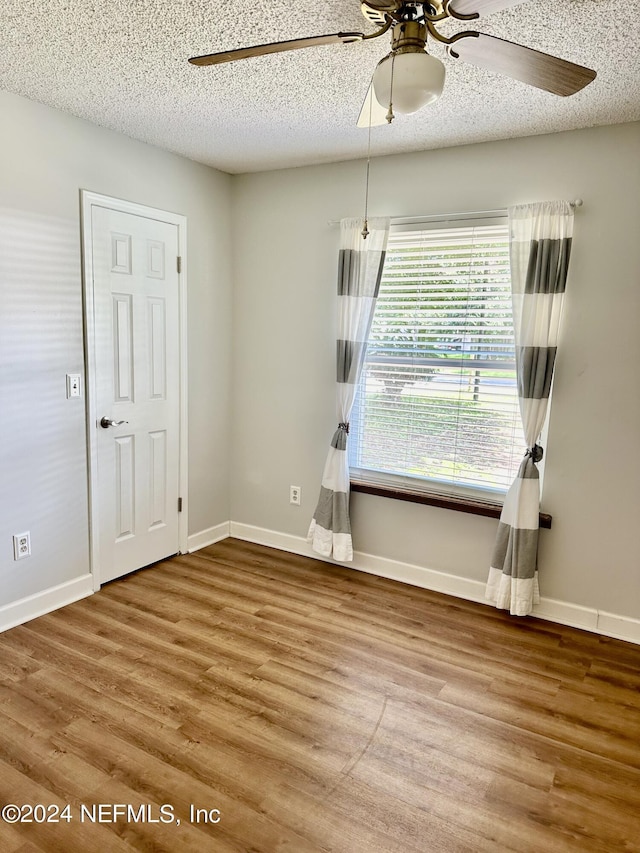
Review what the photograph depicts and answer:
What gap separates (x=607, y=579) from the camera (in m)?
2.89

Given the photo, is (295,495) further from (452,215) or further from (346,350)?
(452,215)

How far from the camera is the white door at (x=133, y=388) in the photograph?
10.2ft

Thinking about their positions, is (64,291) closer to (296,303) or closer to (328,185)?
(296,303)

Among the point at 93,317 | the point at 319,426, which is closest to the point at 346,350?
the point at 319,426

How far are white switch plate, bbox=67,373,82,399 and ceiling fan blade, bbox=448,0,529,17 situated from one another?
2381 millimetres

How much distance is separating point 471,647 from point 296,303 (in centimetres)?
231

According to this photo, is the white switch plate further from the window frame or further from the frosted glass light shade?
the frosted glass light shade

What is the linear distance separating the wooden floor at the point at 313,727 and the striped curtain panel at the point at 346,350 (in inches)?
17.4

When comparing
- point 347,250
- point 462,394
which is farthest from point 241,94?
point 462,394

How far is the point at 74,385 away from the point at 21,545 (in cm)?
85

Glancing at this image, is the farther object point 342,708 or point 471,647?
point 471,647

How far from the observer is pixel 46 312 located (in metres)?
2.83

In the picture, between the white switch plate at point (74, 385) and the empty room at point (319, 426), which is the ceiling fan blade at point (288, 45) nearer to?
the empty room at point (319, 426)

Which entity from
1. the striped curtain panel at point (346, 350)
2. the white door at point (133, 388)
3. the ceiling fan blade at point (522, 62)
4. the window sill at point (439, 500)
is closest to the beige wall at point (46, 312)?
the white door at point (133, 388)
